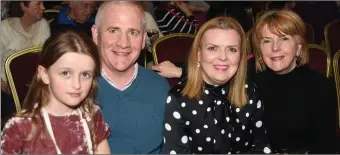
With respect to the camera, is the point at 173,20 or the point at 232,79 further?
the point at 173,20

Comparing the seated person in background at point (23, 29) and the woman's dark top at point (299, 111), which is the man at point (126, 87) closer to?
the woman's dark top at point (299, 111)

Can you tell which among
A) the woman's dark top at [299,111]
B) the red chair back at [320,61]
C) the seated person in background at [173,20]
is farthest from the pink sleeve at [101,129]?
the seated person in background at [173,20]

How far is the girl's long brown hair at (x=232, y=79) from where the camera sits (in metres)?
1.92

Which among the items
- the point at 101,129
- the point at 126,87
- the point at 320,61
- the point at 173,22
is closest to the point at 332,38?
the point at 320,61

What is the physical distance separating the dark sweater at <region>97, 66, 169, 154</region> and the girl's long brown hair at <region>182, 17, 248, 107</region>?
0.15 meters

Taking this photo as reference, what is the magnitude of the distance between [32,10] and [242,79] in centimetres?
148

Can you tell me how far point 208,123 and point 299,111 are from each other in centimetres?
47

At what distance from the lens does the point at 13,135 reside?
5.33ft

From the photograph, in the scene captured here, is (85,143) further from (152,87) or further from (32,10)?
(32,10)

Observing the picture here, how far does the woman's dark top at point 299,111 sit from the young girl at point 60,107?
83 cm

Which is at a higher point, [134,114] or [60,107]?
[60,107]

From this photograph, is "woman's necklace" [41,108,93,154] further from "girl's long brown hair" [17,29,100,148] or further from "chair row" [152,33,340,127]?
"chair row" [152,33,340,127]

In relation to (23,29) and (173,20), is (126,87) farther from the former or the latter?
(173,20)

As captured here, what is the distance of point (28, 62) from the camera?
195cm
